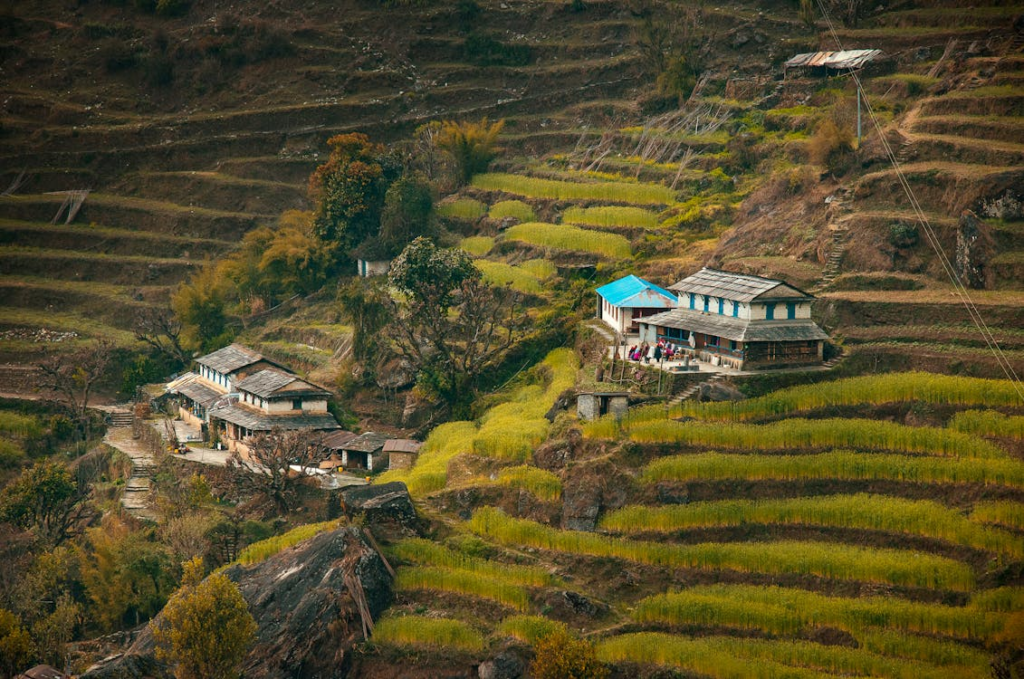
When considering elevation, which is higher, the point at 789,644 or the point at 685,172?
the point at 685,172

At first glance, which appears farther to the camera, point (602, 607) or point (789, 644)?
point (602, 607)

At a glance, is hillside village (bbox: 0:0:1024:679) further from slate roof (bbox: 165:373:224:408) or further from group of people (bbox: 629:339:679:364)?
slate roof (bbox: 165:373:224:408)

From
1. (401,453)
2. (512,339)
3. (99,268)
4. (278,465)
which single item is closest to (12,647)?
(278,465)

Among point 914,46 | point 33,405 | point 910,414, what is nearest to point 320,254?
point 33,405

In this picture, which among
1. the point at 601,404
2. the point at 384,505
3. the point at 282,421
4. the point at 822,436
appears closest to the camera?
the point at 822,436

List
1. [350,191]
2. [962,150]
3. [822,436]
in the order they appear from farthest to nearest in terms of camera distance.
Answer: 1. [350,191]
2. [962,150]
3. [822,436]

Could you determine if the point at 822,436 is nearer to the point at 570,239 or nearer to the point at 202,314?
the point at 570,239

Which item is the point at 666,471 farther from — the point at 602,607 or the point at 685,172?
the point at 685,172
